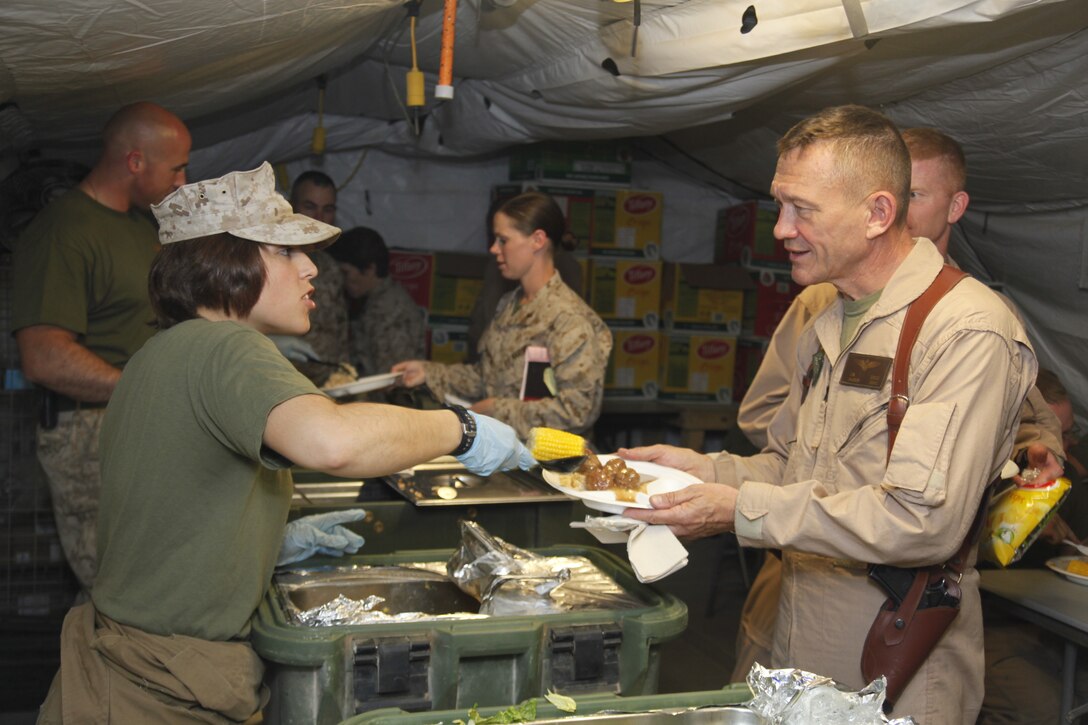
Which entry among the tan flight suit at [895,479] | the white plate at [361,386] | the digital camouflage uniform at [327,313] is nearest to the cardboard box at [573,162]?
the digital camouflage uniform at [327,313]

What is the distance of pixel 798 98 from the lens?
3873 millimetres

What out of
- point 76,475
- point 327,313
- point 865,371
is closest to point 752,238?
point 327,313

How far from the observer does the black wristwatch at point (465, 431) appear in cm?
204

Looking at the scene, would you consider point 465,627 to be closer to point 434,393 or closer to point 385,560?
point 385,560

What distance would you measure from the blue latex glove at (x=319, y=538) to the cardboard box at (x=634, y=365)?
407 cm

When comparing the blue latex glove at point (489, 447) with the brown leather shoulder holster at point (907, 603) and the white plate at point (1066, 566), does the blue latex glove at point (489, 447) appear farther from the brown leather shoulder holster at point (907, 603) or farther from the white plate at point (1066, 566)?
the white plate at point (1066, 566)

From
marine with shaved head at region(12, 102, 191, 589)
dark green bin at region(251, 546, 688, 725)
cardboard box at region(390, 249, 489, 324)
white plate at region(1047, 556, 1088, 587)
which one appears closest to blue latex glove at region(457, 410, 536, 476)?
dark green bin at region(251, 546, 688, 725)

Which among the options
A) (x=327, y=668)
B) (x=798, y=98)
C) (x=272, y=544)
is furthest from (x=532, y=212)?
(x=327, y=668)

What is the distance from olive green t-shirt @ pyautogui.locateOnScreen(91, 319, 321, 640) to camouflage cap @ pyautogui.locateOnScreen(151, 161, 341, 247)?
0.23 m

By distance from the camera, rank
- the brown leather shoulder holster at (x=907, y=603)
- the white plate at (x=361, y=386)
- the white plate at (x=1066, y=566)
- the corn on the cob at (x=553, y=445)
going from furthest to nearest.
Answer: the white plate at (x=361, y=386) → the white plate at (x=1066, y=566) → the corn on the cob at (x=553, y=445) → the brown leather shoulder holster at (x=907, y=603)

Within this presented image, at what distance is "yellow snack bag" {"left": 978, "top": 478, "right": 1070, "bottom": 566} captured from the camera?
95.4 inches

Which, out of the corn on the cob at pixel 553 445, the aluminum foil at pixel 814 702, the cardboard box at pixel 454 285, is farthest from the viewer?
the cardboard box at pixel 454 285

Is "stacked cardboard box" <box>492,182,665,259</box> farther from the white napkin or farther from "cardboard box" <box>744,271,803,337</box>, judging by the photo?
the white napkin

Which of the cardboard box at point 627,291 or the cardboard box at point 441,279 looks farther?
the cardboard box at point 627,291
